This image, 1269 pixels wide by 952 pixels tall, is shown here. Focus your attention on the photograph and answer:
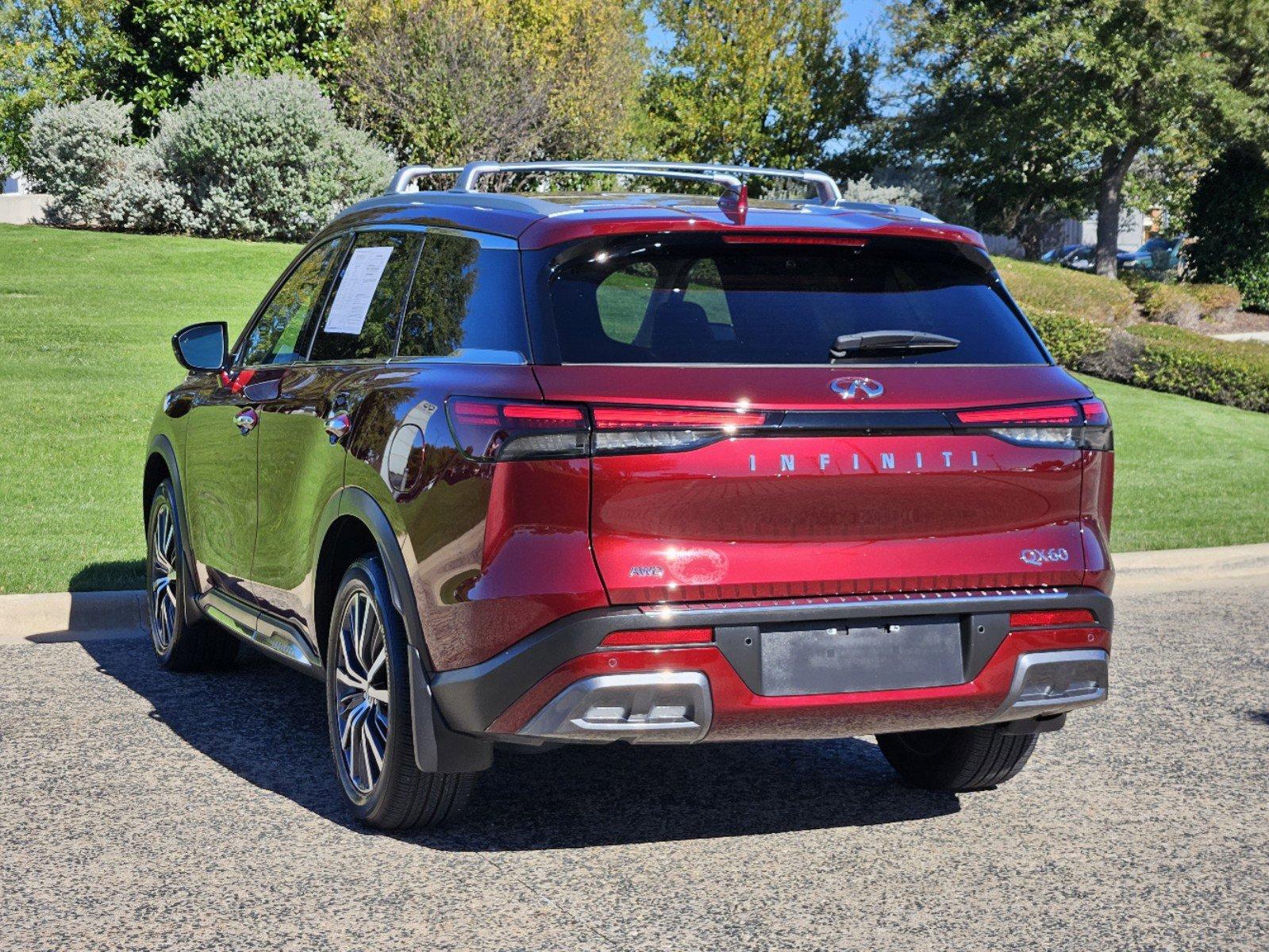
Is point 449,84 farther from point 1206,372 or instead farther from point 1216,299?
point 1216,299

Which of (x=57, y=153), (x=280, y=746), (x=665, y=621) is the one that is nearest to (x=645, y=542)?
(x=665, y=621)

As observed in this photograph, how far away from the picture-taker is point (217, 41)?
95.3 ft

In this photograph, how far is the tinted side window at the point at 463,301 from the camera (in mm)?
4141

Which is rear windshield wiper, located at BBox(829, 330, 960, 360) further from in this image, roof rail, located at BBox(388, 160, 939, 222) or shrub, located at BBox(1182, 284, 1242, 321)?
shrub, located at BBox(1182, 284, 1242, 321)

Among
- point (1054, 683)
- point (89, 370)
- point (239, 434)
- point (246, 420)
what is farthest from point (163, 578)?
point (89, 370)

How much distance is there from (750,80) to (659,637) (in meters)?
41.2

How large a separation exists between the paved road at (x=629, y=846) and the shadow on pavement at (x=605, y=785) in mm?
13

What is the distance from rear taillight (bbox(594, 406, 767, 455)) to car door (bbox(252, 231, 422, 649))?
3.49 ft

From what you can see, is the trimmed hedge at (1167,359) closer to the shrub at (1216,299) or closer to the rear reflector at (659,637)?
the shrub at (1216,299)

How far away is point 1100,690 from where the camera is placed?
171 inches

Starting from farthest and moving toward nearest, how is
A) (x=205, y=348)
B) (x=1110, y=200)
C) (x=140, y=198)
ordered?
(x=1110, y=200), (x=140, y=198), (x=205, y=348)

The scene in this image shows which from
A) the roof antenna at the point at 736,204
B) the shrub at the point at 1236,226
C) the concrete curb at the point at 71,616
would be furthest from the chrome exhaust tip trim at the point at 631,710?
the shrub at the point at 1236,226

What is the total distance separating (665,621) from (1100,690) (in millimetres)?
1328

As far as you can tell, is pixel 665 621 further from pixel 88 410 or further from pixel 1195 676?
pixel 88 410
